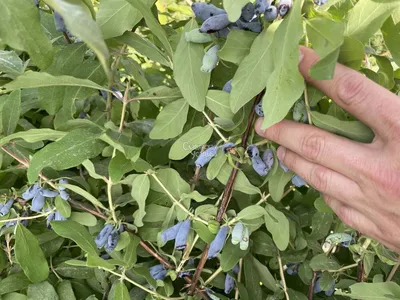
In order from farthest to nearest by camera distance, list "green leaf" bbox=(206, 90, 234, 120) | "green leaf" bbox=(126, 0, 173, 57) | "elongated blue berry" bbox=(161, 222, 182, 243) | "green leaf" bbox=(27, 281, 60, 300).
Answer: "green leaf" bbox=(27, 281, 60, 300) < "elongated blue berry" bbox=(161, 222, 182, 243) < "green leaf" bbox=(206, 90, 234, 120) < "green leaf" bbox=(126, 0, 173, 57)

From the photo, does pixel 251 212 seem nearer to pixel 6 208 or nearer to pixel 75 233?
pixel 75 233

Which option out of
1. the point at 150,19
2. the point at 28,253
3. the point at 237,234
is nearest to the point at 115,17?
the point at 150,19

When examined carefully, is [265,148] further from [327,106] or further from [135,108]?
[135,108]

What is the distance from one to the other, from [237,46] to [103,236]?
428 mm

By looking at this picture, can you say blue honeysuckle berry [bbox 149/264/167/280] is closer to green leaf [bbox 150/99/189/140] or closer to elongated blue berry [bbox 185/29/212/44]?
green leaf [bbox 150/99/189/140]

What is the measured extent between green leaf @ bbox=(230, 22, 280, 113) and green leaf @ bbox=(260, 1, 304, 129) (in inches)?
0.9

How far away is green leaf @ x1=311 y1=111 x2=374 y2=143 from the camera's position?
708mm

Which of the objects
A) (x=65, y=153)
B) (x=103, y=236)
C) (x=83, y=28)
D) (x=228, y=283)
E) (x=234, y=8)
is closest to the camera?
(x=83, y=28)

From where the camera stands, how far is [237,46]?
0.64 m

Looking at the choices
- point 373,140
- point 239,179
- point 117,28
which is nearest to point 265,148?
point 239,179

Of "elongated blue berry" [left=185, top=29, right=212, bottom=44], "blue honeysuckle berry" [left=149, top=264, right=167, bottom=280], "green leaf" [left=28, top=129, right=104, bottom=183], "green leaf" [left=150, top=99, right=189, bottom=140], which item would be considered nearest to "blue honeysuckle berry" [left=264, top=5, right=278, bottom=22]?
"elongated blue berry" [left=185, top=29, right=212, bottom=44]

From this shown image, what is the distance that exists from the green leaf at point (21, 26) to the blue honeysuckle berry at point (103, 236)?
1.20ft

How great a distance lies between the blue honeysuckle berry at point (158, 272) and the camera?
920 mm

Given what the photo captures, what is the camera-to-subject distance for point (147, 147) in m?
0.95
